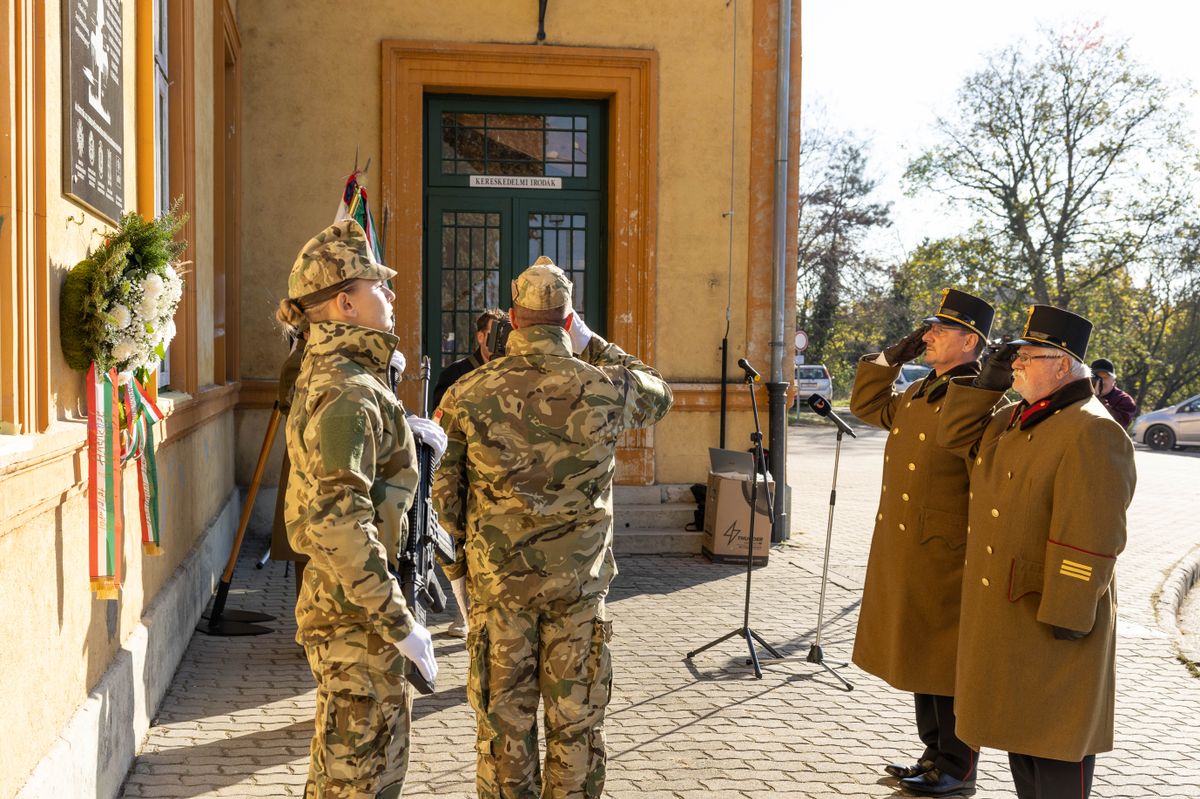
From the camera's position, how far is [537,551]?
3.94 meters

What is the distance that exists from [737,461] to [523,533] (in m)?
5.92

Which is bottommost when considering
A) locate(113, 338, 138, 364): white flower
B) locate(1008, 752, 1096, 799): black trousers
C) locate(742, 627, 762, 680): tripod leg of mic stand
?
locate(742, 627, 762, 680): tripod leg of mic stand

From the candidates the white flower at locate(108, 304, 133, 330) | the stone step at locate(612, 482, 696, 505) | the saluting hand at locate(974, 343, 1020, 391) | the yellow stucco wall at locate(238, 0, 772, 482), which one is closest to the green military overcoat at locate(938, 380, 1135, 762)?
the saluting hand at locate(974, 343, 1020, 391)

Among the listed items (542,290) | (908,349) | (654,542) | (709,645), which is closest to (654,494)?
(654,542)

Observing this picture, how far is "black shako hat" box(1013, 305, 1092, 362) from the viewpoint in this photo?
13.9 feet

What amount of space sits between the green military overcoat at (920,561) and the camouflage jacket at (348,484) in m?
2.43

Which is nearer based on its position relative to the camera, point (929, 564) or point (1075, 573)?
point (1075, 573)

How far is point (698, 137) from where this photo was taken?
1165 cm

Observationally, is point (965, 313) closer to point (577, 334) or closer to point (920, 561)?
point (920, 561)

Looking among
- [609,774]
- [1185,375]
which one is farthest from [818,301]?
[609,774]

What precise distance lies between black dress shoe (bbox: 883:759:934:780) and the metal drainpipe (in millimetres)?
6427

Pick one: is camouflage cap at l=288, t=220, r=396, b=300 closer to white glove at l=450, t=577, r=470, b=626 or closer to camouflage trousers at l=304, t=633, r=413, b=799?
camouflage trousers at l=304, t=633, r=413, b=799

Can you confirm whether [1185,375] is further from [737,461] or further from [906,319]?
[737,461]

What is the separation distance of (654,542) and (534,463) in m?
7.31
